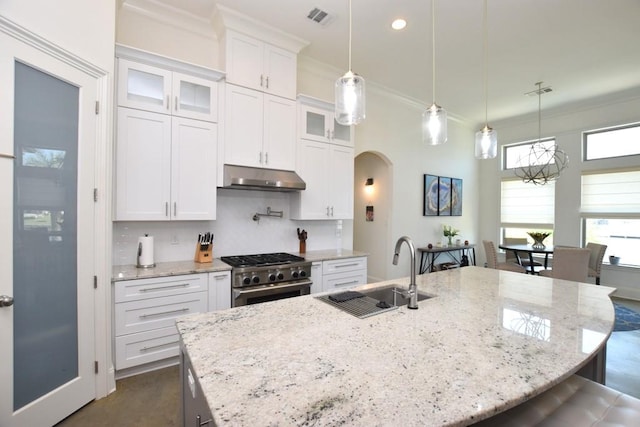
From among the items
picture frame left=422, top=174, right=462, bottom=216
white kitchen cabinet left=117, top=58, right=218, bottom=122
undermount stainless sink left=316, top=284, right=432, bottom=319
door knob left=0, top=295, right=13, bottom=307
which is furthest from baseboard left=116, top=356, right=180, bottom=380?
picture frame left=422, top=174, right=462, bottom=216

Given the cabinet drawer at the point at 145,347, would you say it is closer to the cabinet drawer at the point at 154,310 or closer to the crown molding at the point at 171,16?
the cabinet drawer at the point at 154,310

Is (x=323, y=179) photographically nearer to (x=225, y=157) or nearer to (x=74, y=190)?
(x=225, y=157)

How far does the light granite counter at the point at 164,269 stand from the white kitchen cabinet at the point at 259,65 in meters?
1.87

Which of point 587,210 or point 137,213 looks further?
point 587,210

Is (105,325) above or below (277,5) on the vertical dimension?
below

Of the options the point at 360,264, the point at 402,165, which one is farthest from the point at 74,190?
the point at 402,165

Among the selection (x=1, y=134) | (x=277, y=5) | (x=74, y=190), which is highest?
(x=277, y=5)

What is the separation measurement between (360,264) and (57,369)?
2879 mm

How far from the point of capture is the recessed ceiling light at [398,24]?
3.01 m

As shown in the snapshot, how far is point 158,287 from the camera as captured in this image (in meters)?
→ 2.39

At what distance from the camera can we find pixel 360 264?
3.65 m

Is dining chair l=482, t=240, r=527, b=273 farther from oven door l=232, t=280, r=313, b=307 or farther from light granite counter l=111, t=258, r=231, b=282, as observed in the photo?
light granite counter l=111, t=258, r=231, b=282

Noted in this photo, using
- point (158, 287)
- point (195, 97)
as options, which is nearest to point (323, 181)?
point (195, 97)

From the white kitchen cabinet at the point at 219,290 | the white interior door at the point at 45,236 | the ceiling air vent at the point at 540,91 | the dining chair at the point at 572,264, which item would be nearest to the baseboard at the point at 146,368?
the white interior door at the point at 45,236
